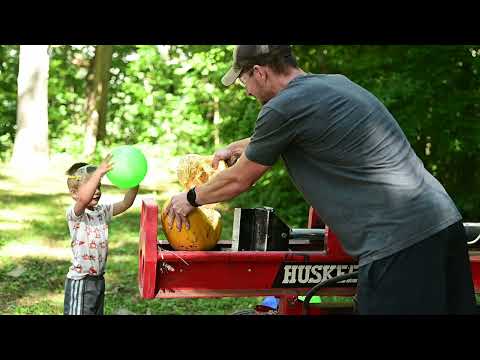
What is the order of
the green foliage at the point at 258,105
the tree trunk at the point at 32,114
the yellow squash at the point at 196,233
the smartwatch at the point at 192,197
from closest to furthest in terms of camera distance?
1. the smartwatch at the point at 192,197
2. the yellow squash at the point at 196,233
3. the green foliage at the point at 258,105
4. the tree trunk at the point at 32,114

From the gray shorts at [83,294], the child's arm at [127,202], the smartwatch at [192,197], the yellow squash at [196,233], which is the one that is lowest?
the gray shorts at [83,294]

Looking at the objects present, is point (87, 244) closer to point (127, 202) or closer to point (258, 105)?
point (127, 202)

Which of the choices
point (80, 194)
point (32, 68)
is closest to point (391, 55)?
point (80, 194)

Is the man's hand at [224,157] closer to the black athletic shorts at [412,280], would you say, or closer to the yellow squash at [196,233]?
the yellow squash at [196,233]

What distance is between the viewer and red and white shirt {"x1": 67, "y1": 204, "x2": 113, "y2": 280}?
4.33 m

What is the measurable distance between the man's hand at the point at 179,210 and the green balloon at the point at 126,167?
1.01ft

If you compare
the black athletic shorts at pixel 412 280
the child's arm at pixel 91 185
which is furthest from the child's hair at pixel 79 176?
the black athletic shorts at pixel 412 280

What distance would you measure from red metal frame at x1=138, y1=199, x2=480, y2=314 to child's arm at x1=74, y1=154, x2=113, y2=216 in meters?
0.34

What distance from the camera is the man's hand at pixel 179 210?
3.86 meters

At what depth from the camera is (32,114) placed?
14.0m

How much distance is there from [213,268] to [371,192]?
93 centimetres

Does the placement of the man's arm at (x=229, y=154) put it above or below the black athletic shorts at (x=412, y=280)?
above

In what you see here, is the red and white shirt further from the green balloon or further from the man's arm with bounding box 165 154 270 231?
the man's arm with bounding box 165 154 270 231

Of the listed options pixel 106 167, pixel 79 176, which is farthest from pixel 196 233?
pixel 79 176
